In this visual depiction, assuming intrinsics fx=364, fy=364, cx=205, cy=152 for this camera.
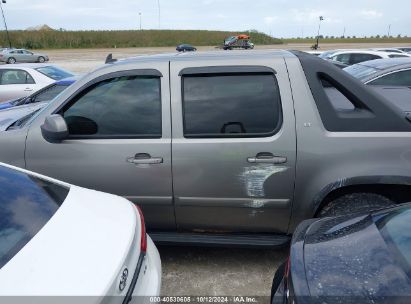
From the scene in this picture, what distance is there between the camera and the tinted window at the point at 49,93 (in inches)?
272

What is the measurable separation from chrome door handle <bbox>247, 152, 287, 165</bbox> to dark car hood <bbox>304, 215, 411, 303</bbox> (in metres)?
0.73

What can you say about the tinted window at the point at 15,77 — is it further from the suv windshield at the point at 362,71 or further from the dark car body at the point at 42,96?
the suv windshield at the point at 362,71

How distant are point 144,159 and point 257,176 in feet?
2.98

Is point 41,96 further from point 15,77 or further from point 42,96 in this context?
point 15,77

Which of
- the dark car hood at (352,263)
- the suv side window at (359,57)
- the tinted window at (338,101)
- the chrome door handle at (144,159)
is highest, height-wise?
the tinted window at (338,101)

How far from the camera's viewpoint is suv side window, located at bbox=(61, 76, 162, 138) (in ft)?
9.70

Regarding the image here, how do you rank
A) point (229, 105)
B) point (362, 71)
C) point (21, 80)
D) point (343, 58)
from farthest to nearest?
1. point (343, 58)
2. point (21, 80)
3. point (362, 71)
4. point (229, 105)

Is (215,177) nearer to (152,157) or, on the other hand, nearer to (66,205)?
(152,157)

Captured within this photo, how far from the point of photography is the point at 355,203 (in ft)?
9.63

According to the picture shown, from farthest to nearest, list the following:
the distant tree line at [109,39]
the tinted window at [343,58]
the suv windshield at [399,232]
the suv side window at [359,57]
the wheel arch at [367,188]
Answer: the distant tree line at [109,39] → the tinted window at [343,58] → the suv side window at [359,57] → the wheel arch at [367,188] → the suv windshield at [399,232]

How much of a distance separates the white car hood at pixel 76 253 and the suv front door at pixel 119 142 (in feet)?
2.53

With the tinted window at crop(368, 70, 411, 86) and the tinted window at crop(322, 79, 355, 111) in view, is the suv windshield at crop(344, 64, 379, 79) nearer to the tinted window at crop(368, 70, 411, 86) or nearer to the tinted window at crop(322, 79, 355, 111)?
the tinted window at crop(368, 70, 411, 86)

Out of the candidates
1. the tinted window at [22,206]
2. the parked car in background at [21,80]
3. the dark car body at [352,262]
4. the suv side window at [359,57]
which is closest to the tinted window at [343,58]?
the suv side window at [359,57]

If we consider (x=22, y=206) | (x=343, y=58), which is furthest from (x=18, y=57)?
(x=22, y=206)
